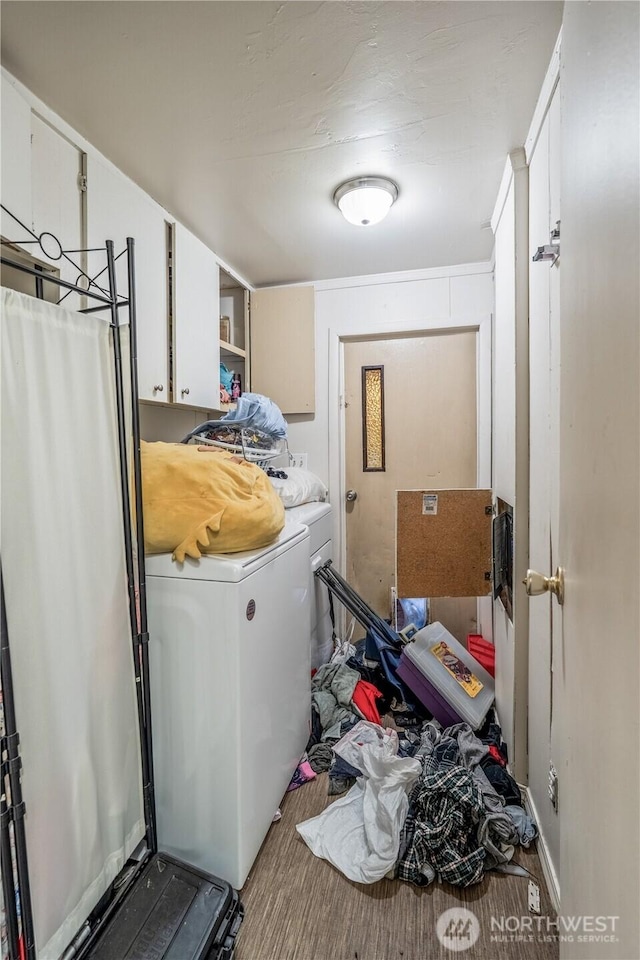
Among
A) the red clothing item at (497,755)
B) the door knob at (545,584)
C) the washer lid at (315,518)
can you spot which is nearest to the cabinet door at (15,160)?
the washer lid at (315,518)

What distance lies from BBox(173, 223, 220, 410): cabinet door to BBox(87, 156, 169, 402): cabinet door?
0.24 feet

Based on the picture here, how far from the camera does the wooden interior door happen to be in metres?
2.67

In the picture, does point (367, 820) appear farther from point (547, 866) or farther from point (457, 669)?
point (457, 669)

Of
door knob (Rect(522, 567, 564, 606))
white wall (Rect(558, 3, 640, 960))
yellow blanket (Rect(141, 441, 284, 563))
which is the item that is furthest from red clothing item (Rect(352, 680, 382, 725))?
door knob (Rect(522, 567, 564, 606))

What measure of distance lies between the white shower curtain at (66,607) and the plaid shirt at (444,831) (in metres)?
0.86

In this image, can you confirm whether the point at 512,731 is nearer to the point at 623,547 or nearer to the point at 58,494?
the point at 623,547

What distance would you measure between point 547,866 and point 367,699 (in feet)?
2.97

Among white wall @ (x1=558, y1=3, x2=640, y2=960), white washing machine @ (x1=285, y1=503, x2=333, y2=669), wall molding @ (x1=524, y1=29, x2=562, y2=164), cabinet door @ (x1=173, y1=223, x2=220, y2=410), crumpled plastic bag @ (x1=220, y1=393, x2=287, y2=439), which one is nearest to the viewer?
white wall @ (x1=558, y1=3, x2=640, y2=960)

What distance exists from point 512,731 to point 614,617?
1.40 metres

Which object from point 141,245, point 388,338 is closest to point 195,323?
point 141,245

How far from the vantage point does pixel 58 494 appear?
1051 millimetres

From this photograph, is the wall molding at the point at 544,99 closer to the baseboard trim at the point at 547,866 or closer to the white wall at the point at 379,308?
the white wall at the point at 379,308

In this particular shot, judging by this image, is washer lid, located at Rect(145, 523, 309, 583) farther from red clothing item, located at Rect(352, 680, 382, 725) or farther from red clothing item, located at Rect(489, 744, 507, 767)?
red clothing item, located at Rect(489, 744, 507, 767)

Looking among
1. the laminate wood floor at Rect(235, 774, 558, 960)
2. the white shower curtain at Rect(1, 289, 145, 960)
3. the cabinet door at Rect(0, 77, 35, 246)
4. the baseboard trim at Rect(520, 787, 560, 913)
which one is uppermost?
the cabinet door at Rect(0, 77, 35, 246)
